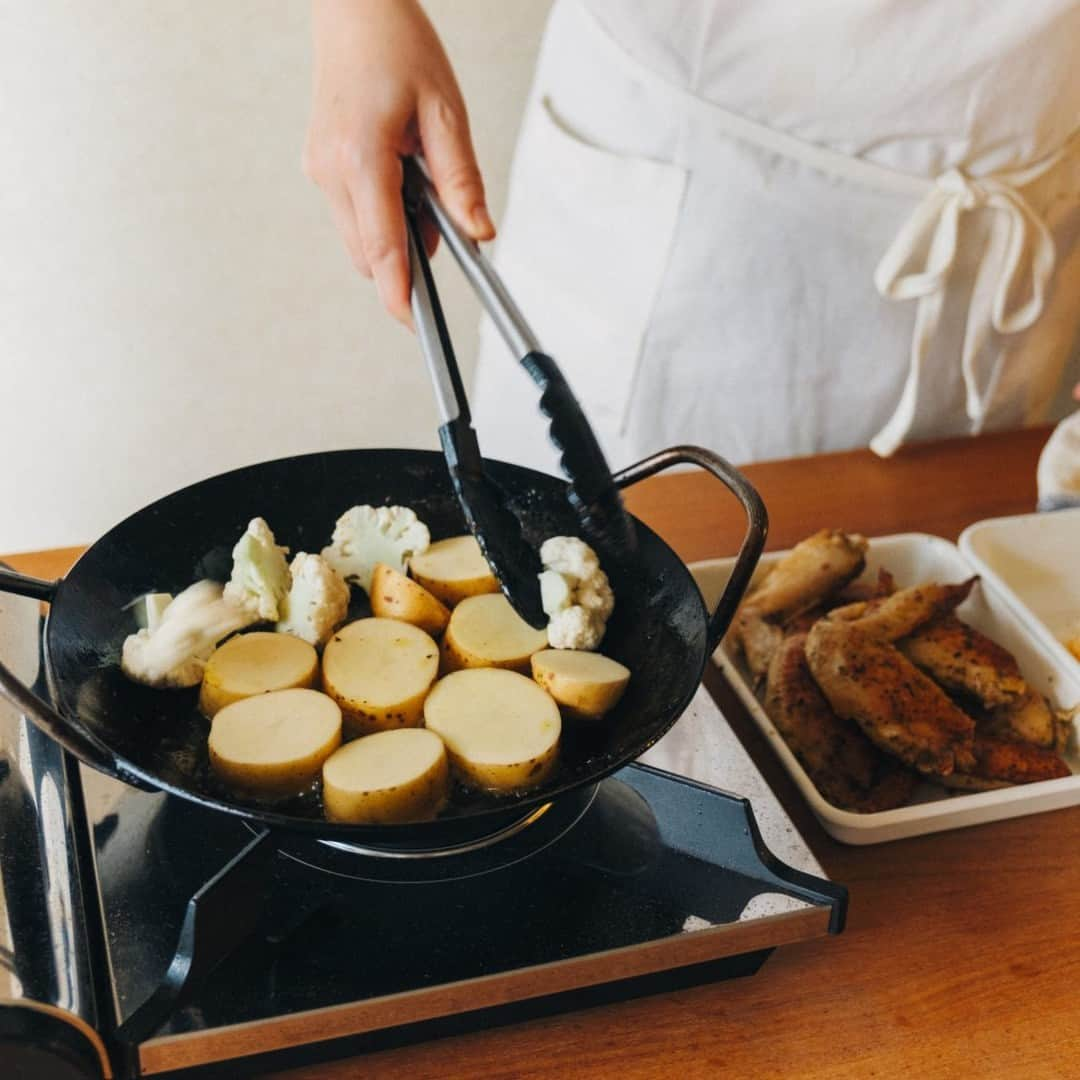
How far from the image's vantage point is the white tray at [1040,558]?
3.98 feet

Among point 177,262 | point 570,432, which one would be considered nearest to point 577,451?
point 570,432

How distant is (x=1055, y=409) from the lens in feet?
7.83

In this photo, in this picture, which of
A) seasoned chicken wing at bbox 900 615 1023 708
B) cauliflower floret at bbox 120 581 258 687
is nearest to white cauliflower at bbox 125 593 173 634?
cauliflower floret at bbox 120 581 258 687

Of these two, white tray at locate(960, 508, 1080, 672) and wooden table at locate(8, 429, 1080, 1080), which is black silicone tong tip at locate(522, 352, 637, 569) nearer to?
wooden table at locate(8, 429, 1080, 1080)

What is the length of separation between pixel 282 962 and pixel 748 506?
1.43ft

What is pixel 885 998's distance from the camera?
0.81m

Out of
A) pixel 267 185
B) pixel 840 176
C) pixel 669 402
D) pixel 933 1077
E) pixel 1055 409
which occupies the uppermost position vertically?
pixel 840 176

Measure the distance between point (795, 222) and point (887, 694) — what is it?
0.70 m

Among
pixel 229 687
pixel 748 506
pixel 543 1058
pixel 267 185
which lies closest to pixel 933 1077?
pixel 543 1058

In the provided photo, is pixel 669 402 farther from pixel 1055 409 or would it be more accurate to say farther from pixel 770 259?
pixel 1055 409

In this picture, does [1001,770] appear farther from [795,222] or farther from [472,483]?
[795,222]

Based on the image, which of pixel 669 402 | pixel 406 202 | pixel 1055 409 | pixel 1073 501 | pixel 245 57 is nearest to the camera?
pixel 406 202

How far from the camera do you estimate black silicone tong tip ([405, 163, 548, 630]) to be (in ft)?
2.58

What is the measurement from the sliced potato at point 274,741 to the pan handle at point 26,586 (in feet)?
0.53
